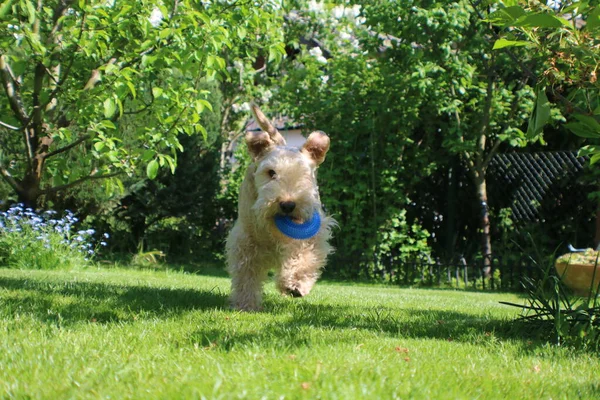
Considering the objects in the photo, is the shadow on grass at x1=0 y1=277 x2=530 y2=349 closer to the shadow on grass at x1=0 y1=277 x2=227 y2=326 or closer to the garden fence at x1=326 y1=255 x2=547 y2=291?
the shadow on grass at x1=0 y1=277 x2=227 y2=326

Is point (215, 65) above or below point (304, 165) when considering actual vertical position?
above

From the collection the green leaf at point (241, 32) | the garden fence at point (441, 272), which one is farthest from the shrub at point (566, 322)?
the garden fence at point (441, 272)

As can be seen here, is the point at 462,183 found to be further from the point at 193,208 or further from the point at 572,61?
the point at 572,61

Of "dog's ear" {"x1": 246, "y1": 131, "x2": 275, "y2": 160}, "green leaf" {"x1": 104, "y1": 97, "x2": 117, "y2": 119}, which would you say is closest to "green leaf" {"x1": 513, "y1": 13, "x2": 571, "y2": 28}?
"dog's ear" {"x1": 246, "y1": 131, "x2": 275, "y2": 160}

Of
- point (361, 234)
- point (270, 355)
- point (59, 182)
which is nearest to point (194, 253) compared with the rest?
point (361, 234)

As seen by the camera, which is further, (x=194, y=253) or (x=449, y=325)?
(x=194, y=253)

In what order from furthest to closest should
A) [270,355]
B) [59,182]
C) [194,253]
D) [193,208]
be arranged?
[194,253], [193,208], [59,182], [270,355]

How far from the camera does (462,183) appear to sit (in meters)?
9.91

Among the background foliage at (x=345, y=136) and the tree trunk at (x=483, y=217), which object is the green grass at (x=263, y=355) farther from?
the tree trunk at (x=483, y=217)

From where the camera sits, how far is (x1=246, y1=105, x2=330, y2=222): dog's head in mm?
3797

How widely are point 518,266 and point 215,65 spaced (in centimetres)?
520

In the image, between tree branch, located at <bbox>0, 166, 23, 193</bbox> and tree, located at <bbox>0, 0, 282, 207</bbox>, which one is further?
tree branch, located at <bbox>0, 166, 23, 193</bbox>

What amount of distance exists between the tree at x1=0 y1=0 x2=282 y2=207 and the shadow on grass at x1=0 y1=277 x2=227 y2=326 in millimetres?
1186

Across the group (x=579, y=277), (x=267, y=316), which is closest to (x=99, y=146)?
(x=267, y=316)
